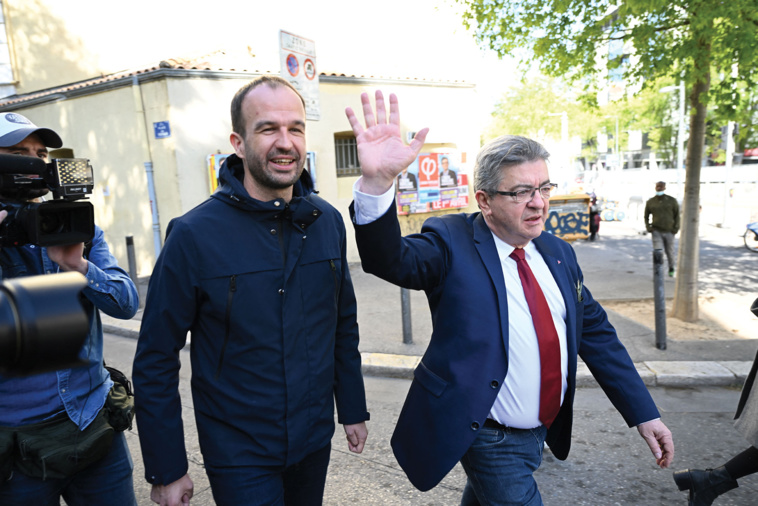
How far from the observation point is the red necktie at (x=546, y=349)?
Answer: 2135 millimetres

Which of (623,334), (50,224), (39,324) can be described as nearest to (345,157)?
(623,334)

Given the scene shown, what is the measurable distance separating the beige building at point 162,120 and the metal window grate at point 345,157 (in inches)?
1.0

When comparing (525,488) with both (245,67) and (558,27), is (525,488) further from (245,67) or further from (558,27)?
(245,67)

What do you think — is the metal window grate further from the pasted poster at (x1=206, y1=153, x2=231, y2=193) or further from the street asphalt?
the street asphalt

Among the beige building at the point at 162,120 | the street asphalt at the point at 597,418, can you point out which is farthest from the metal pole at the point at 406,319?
the beige building at the point at 162,120

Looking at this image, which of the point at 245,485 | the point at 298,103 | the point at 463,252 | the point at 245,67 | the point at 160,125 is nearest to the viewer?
the point at 245,485

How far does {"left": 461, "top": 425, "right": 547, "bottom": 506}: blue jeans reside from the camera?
6.72 feet

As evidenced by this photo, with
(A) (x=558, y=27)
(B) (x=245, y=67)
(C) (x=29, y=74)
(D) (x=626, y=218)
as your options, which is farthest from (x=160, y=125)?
(D) (x=626, y=218)

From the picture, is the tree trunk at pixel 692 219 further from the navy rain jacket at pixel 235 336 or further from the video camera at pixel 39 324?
the video camera at pixel 39 324

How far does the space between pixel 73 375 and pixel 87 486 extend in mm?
422

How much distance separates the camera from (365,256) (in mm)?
1911

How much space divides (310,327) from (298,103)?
81 centimetres

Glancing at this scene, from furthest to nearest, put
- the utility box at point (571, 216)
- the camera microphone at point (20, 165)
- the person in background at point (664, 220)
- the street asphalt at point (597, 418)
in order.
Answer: the person in background at point (664, 220)
the utility box at point (571, 216)
the street asphalt at point (597, 418)
the camera microphone at point (20, 165)

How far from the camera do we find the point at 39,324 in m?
0.69
